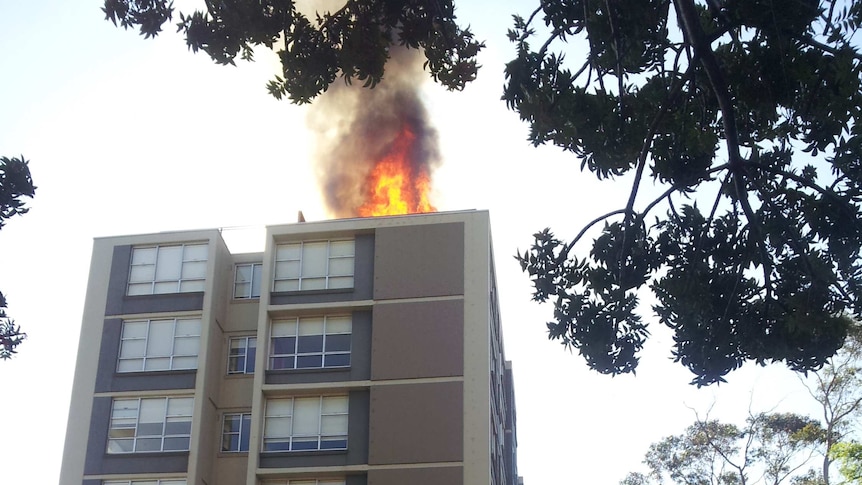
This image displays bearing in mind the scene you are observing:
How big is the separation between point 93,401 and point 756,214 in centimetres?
2902

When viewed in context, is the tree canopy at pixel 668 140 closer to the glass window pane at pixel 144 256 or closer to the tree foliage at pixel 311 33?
the tree foliage at pixel 311 33

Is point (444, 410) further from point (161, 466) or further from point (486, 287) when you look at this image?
point (161, 466)

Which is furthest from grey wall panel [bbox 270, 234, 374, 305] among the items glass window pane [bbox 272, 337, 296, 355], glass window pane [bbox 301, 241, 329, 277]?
glass window pane [bbox 272, 337, 296, 355]

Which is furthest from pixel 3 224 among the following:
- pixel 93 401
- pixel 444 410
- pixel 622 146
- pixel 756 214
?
pixel 93 401

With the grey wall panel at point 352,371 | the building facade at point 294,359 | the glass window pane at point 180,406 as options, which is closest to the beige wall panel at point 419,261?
the building facade at point 294,359

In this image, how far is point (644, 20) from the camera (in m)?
10.2

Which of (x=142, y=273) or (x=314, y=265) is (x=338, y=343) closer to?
(x=314, y=265)

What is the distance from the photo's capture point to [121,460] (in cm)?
3456

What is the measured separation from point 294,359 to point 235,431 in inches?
121

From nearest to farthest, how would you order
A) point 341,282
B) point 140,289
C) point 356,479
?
point 356,479 < point 341,282 < point 140,289

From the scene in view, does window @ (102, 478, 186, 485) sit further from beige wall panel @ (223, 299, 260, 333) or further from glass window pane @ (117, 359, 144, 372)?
beige wall panel @ (223, 299, 260, 333)

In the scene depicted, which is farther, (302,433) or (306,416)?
(306,416)

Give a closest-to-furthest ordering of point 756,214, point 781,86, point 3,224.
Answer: point 781,86
point 756,214
point 3,224

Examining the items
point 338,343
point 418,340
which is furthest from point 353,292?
point 418,340
